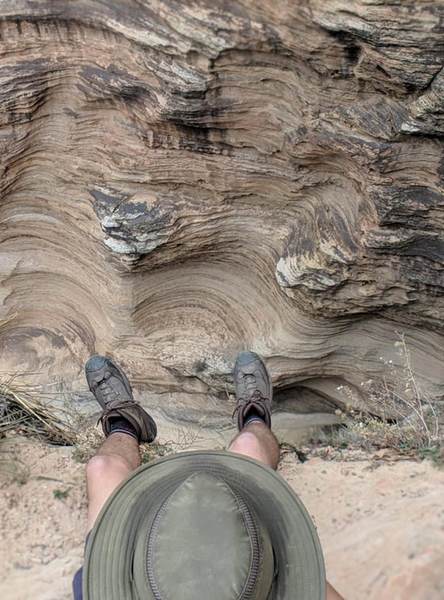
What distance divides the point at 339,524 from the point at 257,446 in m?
0.53

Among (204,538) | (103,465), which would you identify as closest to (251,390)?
(103,465)

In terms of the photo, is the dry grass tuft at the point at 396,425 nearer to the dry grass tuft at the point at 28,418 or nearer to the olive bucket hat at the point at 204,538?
the olive bucket hat at the point at 204,538

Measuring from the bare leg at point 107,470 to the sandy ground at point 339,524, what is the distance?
30cm

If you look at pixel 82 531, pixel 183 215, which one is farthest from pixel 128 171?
pixel 82 531

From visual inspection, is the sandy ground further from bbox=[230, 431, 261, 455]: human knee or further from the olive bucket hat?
the olive bucket hat

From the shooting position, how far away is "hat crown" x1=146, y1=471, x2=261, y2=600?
5.73 feet

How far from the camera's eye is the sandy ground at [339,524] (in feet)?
8.38

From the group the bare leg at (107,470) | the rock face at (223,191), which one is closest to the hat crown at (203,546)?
the bare leg at (107,470)

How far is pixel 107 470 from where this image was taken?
2807 millimetres

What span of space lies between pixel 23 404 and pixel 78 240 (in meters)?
1.49

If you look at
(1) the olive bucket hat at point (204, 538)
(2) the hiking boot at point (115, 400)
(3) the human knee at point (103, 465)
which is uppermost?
(1) the olive bucket hat at point (204, 538)

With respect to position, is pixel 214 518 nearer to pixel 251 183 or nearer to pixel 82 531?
pixel 82 531

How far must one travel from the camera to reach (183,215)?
4.14 m

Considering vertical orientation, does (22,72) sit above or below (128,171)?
above
